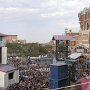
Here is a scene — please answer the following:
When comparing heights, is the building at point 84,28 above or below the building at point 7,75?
above

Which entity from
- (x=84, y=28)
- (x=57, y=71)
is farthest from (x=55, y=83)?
(x=84, y=28)

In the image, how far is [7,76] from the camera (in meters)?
27.2

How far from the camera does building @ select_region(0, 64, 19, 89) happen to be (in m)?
26.7

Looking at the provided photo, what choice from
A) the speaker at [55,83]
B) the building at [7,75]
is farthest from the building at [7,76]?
the speaker at [55,83]

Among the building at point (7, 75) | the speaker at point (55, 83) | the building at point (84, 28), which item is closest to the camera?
the speaker at point (55, 83)

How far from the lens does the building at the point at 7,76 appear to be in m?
26.7

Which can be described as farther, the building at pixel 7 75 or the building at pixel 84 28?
the building at pixel 84 28

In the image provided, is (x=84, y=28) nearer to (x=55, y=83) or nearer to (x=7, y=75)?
(x=7, y=75)

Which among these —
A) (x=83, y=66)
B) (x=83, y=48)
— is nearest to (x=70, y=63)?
(x=83, y=66)

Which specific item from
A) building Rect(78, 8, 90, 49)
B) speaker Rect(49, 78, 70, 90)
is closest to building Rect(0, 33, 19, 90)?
speaker Rect(49, 78, 70, 90)

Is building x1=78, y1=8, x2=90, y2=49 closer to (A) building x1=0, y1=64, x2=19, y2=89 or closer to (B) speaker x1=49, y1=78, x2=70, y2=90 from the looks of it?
(A) building x1=0, y1=64, x2=19, y2=89

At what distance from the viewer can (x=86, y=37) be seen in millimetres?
53562

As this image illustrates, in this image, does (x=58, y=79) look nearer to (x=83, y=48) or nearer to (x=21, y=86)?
(x=21, y=86)

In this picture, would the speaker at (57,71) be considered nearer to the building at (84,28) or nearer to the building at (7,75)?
the building at (7,75)
